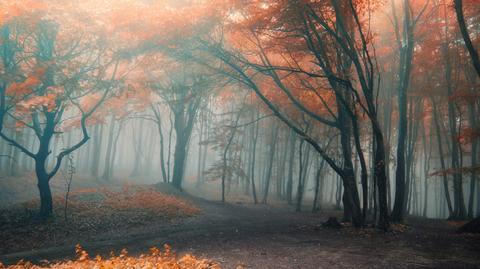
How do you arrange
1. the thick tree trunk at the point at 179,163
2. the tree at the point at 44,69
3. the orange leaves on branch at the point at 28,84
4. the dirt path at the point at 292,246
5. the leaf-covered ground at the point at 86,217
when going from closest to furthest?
the dirt path at the point at 292,246 < the leaf-covered ground at the point at 86,217 < the orange leaves on branch at the point at 28,84 < the tree at the point at 44,69 < the thick tree trunk at the point at 179,163

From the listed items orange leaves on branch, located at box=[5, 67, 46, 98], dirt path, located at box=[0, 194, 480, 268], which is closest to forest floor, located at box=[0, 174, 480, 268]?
dirt path, located at box=[0, 194, 480, 268]

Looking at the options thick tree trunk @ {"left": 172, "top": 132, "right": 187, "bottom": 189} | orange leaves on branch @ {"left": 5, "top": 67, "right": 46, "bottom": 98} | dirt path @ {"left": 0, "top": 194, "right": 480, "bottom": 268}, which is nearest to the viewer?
dirt path @ {"left": 0, "top": 194, "right": 480, "bottom": 268}

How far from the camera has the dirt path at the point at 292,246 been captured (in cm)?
766

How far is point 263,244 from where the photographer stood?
9938 mm

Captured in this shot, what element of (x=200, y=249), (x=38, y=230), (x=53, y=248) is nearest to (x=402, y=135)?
(x=200, y=249)

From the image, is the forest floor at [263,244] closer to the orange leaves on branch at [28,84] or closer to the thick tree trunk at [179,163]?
the orange leaves on branch at [28,84]

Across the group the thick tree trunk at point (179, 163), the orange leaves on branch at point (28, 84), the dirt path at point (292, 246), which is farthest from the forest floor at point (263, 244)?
the thick tree trunk at point (179, 163)

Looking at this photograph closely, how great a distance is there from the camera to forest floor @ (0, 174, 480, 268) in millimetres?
7750

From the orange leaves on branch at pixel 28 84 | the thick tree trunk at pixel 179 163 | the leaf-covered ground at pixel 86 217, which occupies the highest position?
the orange leaves on branch at pixel 28 84

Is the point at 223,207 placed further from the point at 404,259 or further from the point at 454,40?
the point at 454,40

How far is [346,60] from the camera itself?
45.4 feet

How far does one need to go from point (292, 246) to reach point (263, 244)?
0.95m

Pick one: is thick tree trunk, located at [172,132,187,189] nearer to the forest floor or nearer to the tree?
the forest floor

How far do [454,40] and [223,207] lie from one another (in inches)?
692
